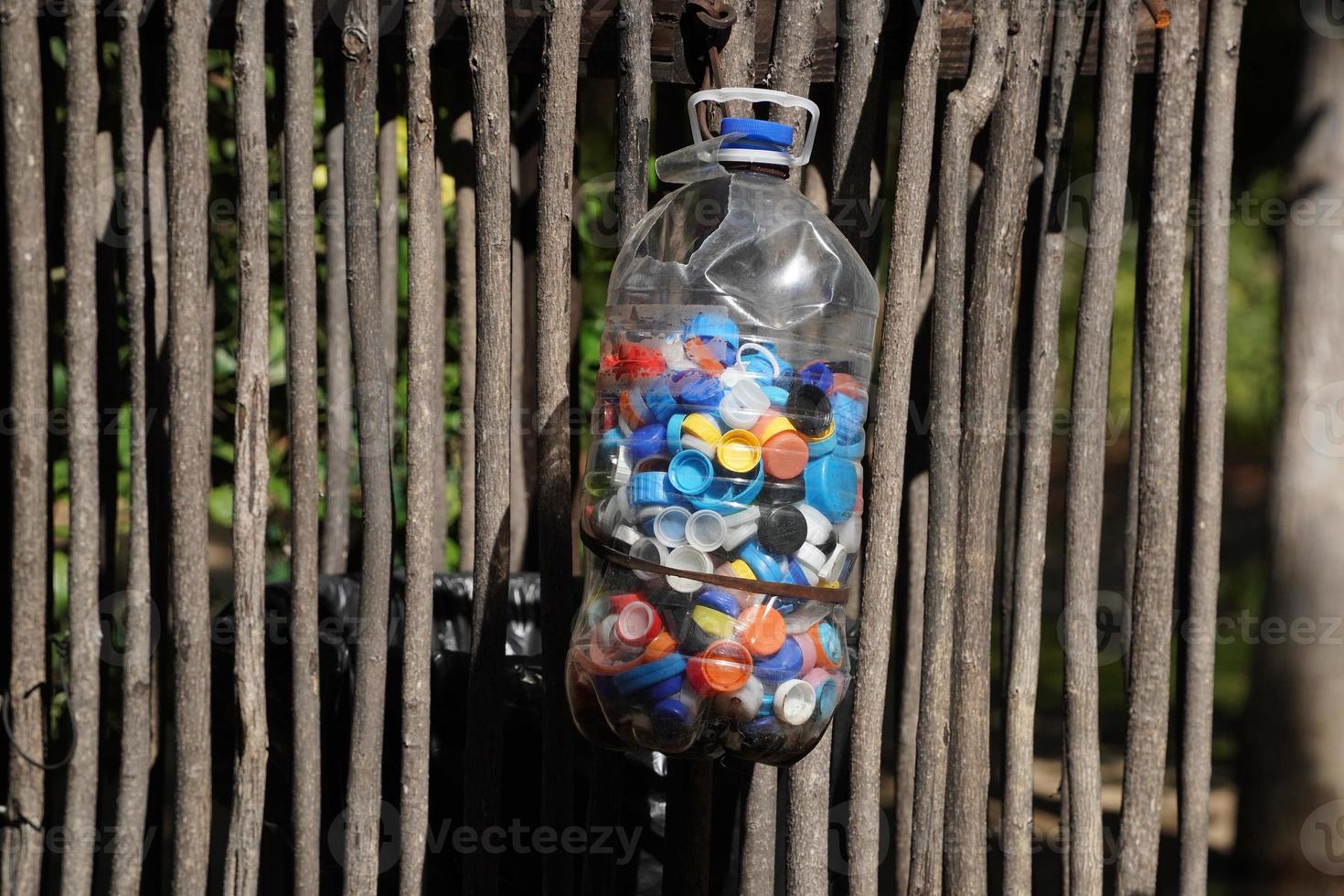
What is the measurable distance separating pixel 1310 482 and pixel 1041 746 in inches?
127

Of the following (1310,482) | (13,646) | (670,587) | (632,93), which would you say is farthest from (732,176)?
(1310,482)

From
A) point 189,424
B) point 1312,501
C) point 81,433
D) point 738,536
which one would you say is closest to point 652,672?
point 738,536

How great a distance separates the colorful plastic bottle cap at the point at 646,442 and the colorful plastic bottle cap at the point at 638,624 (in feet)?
0.77

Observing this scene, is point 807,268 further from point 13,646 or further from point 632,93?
point 13,646

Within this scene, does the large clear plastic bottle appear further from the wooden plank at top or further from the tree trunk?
the tree trunk

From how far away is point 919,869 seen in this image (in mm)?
2520

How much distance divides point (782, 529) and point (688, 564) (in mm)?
160

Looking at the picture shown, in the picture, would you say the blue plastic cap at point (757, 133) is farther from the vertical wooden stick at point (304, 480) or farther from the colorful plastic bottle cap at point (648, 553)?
the vertical wooden stick at point (304, 480)

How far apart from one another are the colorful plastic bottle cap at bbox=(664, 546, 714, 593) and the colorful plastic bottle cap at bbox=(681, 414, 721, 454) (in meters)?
0.16

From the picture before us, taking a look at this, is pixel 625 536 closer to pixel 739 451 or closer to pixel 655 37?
pixel 739 451

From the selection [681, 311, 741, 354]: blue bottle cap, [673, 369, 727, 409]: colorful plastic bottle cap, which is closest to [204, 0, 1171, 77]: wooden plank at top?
[681, 311, 741, 354]: blue bottle cap

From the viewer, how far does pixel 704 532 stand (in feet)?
5.94

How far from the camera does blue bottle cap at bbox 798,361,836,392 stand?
1.92m

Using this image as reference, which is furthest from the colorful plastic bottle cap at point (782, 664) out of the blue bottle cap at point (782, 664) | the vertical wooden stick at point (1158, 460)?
the vertical wooden stick at point (1158, 460)
